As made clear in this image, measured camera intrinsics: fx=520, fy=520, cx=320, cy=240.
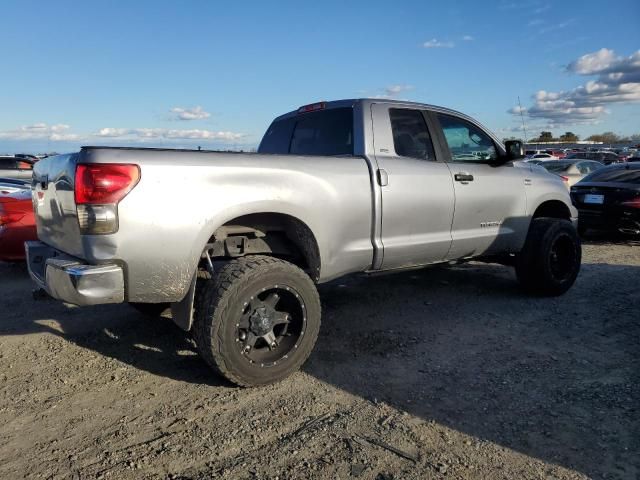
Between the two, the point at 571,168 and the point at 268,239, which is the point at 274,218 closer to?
the point at 268,239

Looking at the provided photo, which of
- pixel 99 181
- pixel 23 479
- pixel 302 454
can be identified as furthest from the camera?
pixel 99 181

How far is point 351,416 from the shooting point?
10.1ft

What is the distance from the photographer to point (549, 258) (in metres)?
5.50

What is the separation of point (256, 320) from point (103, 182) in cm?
128

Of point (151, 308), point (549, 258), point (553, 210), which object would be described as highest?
point (553, 210)

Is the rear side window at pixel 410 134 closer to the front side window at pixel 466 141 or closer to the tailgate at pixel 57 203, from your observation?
the front side window at pixel 466 141

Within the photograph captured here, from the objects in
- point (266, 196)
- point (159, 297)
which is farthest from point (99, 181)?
point (266, 196)

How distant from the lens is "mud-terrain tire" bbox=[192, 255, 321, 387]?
10.7 ft

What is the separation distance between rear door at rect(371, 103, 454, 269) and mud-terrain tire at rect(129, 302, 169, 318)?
2.14 meters

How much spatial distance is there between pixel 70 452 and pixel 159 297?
947 mm

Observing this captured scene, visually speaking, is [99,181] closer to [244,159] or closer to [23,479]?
[244,159]

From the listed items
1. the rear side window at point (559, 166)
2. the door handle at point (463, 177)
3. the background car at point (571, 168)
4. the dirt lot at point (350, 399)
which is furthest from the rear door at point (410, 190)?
the rear side window at point (559, 166)

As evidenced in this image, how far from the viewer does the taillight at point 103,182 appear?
293cm

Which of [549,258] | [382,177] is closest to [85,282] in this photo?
[382,177]
